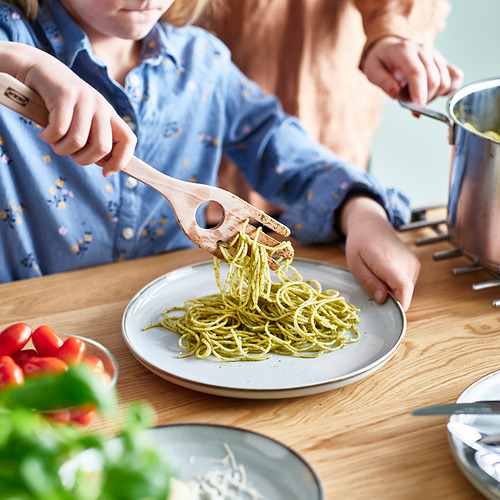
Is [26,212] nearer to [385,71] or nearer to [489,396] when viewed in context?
[385,71]

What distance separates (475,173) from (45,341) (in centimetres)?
76

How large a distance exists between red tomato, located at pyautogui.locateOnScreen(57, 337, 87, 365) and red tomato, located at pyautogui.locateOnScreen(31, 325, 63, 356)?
19mm

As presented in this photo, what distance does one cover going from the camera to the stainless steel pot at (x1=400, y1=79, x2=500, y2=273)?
1063 mm

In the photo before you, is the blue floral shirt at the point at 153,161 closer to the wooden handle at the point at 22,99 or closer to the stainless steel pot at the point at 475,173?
the stainless steel pot at the point at 475,173

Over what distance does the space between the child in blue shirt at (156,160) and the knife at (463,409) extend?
333 mm

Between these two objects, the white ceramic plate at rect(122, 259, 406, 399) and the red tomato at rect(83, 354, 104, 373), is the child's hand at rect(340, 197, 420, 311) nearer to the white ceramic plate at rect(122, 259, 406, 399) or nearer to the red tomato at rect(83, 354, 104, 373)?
the white ceramic plate at rect(122, 259, 406, 399)

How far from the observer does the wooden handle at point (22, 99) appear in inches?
32.2

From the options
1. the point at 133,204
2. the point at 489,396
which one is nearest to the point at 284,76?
the point at 133,204

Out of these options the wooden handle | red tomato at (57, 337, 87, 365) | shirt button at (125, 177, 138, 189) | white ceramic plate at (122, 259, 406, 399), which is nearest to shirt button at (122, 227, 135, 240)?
shirt button at (125, 177, 138, 189)

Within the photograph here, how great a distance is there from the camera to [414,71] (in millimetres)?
1367

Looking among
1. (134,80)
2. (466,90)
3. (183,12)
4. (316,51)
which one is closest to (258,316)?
(466,90)

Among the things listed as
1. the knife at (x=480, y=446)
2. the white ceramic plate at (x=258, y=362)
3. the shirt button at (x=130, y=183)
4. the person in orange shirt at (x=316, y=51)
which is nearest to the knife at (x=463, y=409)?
the knife at (x=480, y=446)

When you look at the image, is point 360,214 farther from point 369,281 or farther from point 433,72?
point 433,72

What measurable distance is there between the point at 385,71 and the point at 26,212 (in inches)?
35.5
